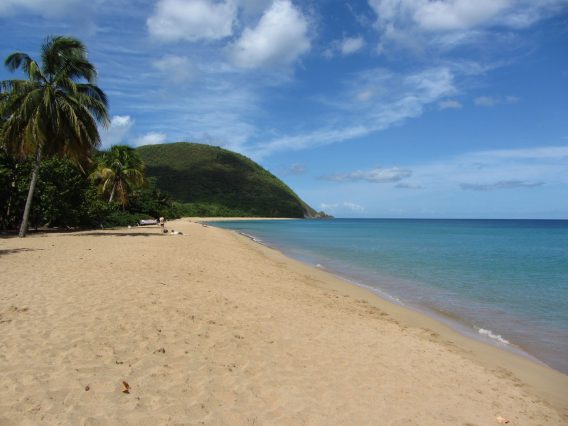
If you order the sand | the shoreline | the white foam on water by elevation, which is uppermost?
the sand

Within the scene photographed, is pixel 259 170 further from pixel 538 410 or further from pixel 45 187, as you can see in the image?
pixel 538 410

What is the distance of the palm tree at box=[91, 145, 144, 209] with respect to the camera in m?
39.8

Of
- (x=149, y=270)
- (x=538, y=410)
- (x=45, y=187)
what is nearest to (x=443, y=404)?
(x=538, y=410)

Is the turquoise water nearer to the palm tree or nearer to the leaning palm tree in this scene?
the leaning palm tree

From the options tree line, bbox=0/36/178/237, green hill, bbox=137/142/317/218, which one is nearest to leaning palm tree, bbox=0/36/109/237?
tree line, bbox=0/36/178/237

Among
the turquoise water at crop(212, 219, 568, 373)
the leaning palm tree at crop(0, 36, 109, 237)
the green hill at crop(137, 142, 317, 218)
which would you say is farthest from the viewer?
the green hill at crop(137, 142, 317, 218)

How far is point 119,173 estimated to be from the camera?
4109 centimetres

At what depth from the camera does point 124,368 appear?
453cm

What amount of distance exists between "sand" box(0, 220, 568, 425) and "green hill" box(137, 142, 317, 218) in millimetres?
94429

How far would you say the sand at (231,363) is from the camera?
12.9ft

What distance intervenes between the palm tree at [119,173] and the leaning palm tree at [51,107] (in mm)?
19121

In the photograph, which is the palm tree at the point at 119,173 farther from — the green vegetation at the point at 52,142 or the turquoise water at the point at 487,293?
the turquoise water at the point at 487,293

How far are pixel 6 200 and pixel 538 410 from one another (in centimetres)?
2665

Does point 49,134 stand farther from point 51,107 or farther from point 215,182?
point 215,182
